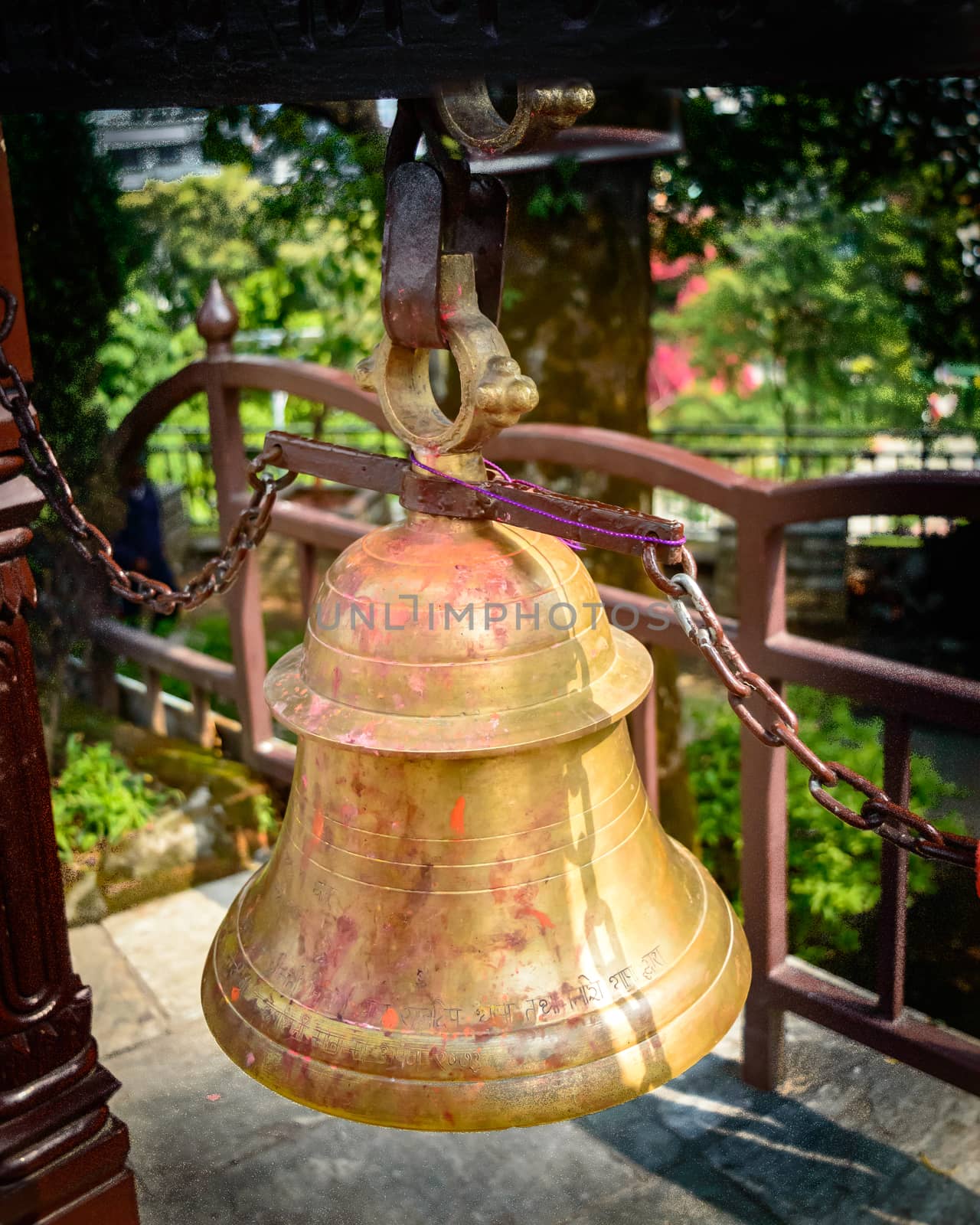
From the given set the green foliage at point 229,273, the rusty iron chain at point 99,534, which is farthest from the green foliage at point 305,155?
the rusty iron chain at point 99,534

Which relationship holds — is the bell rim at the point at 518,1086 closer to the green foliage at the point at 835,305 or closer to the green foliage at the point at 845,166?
the green foliage at the point at 845,166

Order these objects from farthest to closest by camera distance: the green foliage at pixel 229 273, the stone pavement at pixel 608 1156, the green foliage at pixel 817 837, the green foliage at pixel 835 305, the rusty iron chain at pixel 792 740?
1. the green foliage at pixel 835 305
2. the green foliage at pixel 229 273
3. the green foliage at pixel 817 837
4. the stone pavement at pixel 608 1156
5. the rusty iron chain at pixel 792 740

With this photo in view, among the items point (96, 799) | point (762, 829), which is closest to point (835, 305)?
point (762, 829)

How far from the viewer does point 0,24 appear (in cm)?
123

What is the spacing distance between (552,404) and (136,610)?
7.47ft

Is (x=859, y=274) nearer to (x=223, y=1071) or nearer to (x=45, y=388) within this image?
(x=45, y=388)

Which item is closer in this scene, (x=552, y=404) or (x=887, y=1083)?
(x=887, y=1083)

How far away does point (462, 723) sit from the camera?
3.93 ft

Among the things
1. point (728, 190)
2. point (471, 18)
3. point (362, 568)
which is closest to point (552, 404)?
point (728, 190)

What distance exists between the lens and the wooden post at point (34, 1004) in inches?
82.4

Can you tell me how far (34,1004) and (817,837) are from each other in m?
3.53

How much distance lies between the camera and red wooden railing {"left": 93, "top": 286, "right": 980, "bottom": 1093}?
8.32 ft

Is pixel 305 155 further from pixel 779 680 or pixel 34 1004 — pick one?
pixel 34 1004

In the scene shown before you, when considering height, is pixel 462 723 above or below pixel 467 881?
above
